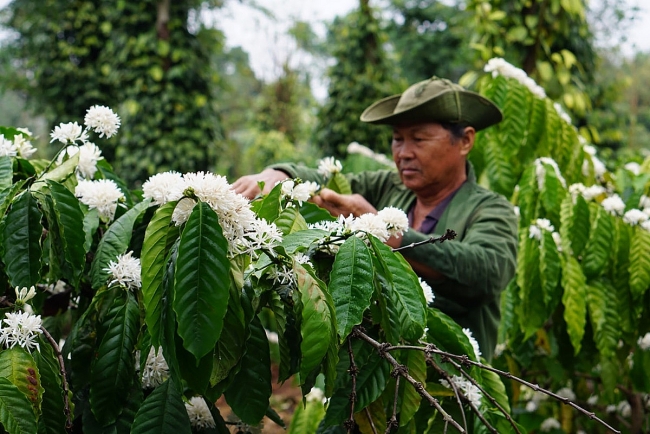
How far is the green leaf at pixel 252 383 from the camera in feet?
3.42

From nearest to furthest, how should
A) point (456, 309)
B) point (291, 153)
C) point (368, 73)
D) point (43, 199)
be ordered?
point (43, 199) < point (456, 309) < point (368, 73) < point (291, 153)

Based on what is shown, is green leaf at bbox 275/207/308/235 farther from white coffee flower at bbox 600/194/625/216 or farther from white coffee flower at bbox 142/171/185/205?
white coffee flower at bbox 600/194/625/216

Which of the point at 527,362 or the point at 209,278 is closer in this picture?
the point at 209,278

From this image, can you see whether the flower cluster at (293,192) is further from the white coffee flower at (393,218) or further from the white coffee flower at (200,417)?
the white coffee flower at (200,417)

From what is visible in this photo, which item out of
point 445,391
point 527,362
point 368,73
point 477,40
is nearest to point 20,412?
point 445,391

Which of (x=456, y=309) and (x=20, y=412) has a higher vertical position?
(x=20, y=412)

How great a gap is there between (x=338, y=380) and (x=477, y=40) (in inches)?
143

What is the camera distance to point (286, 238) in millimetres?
1024

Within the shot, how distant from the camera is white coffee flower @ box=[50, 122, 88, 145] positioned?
1.33 m

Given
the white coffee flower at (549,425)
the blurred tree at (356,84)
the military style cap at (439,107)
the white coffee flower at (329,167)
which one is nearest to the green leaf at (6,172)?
the white coffee flower at (329,167)

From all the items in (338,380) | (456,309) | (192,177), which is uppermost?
(192,177)

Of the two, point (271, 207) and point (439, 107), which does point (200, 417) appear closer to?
point (271, 207)

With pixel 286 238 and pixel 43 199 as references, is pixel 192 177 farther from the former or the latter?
pixel 43 199

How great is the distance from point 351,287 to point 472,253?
33.4 inches
